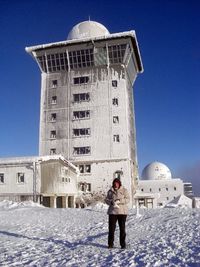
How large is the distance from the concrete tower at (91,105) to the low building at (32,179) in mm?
9647

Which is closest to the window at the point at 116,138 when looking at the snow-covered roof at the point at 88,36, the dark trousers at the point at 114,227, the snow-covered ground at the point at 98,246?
the snow-covered roof at the point at 88,36

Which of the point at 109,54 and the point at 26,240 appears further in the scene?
the point at 109,54

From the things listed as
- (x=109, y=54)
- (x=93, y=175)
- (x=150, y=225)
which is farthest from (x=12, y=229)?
(x=109, y=54)

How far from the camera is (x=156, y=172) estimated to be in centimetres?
9256

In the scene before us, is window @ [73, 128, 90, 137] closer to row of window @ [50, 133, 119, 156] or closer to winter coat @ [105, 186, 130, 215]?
row of window @ [50, 133, 119, 156]

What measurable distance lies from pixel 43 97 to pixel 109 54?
41.1ft

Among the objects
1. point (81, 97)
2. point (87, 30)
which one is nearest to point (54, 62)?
point (87, 30)

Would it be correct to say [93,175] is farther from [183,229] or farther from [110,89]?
[183,229]

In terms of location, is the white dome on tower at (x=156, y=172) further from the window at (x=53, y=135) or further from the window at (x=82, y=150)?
the window at (x=53, y=135)

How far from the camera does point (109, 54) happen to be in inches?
2176

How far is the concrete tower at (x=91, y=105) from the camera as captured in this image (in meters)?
51.5

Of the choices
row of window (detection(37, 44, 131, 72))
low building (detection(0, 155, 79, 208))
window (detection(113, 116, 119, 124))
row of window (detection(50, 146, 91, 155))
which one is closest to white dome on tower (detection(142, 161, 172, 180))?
window (detection(113, 116, 119, 124))

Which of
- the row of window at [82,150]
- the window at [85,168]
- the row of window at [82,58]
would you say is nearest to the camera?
the window at [85,168]

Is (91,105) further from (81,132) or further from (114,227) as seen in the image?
(114,227)
